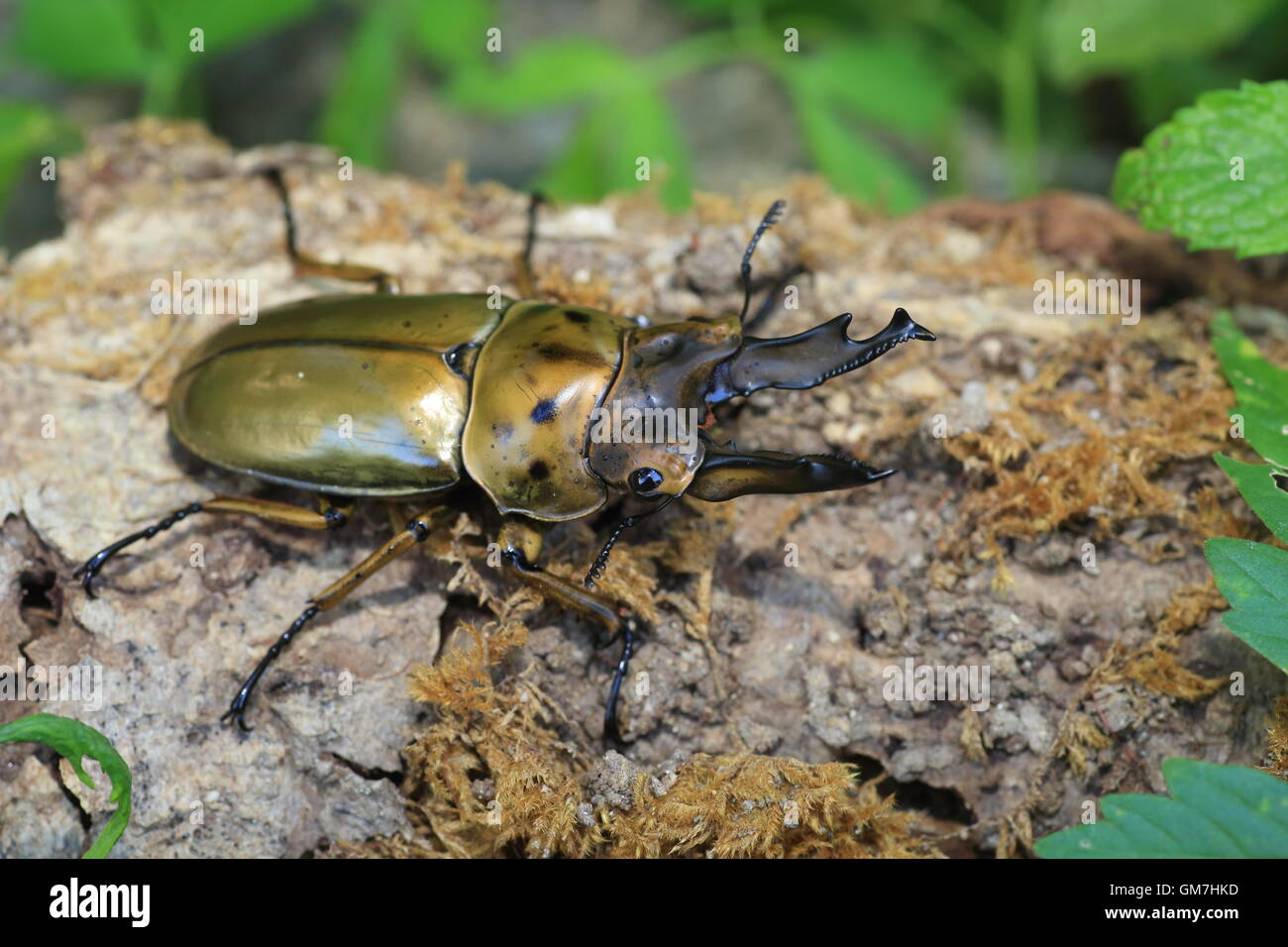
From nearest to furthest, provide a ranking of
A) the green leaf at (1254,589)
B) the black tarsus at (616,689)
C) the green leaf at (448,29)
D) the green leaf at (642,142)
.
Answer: the green leaf at (1254,589), the black tarsus at (616,689), the green leaf at (642,142), the green leaf at (448,29)

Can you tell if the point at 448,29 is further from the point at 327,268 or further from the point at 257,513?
the point at 257,513

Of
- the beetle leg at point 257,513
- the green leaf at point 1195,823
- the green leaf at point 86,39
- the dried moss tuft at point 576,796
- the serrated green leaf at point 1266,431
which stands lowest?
the dried moss tuft at point 576,796

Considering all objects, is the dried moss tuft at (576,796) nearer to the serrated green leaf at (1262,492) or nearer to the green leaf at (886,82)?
the serrated green leaf at (1262,492)

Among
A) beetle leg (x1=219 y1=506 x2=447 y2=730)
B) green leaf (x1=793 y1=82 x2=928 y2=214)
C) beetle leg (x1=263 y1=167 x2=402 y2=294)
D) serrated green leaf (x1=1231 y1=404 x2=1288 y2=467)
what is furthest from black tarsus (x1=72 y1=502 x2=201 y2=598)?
green leaf (x1=793 y1=82 x2=928 y2=214)

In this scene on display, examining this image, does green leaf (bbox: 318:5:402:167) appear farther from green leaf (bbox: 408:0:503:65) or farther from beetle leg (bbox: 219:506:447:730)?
beetle leg (bbox: 219:506:447:730)

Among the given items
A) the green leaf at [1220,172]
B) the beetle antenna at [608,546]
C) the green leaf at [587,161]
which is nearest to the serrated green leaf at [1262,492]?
the green leaf at [1220,172]

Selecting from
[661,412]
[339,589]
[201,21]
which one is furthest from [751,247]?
[201,21]
